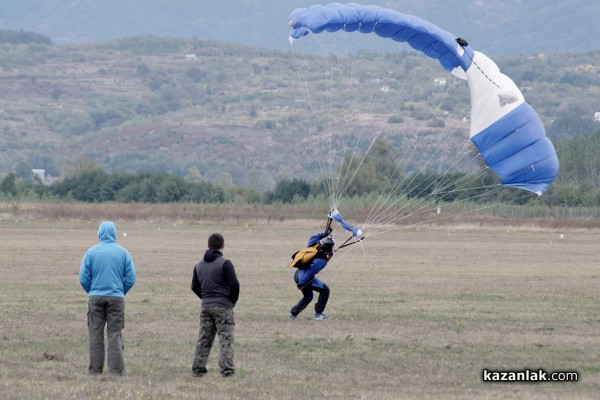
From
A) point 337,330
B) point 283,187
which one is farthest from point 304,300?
point 283,187

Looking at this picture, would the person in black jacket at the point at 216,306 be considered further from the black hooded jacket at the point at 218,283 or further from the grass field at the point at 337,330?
the grass field at the point at 337,330

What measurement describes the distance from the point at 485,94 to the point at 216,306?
763cm

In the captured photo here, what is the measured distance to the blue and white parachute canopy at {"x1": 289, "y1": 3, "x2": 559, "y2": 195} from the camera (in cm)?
1825

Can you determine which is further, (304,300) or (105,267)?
(304,300)

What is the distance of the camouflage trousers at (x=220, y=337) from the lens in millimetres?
12664

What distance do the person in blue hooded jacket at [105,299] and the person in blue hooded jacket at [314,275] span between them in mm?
4729

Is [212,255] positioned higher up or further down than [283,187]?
further down

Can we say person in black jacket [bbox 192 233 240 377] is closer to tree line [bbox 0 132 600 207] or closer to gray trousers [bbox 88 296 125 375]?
gray trousers [bbox 88 296 125 375]

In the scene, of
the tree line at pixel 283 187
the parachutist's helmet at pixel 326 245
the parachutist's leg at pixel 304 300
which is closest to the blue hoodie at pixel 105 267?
the parachutist's helmet at pixel 326 245

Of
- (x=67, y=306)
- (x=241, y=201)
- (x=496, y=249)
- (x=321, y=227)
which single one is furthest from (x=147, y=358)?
(x=241, y=201)

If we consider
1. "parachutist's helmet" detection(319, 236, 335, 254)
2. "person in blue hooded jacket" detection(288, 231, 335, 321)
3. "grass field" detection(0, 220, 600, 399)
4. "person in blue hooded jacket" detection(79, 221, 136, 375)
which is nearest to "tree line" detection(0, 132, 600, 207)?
"grass field" detection(0, 220, 600, 399)

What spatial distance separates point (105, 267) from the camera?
1275 centimetres

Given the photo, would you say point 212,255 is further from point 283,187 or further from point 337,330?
point 283,187

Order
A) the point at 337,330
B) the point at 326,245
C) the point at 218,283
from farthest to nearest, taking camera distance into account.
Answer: the point at 326,245, the point at 337,330, the point at 218,283
